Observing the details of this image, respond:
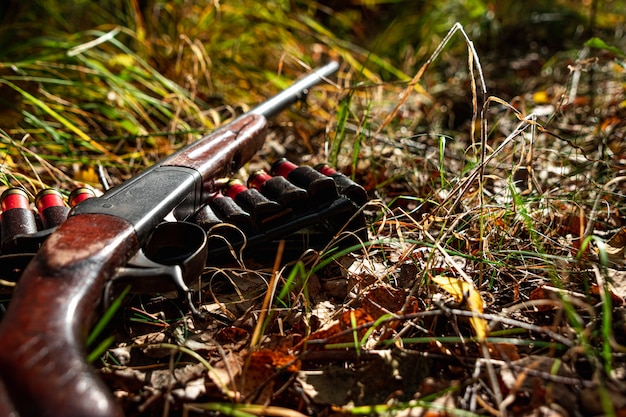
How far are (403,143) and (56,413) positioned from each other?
2.40 metres

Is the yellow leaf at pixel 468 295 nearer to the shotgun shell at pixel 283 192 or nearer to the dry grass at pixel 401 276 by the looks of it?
the dry grass at pixel 401 276

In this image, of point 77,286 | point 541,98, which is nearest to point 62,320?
point 77,286

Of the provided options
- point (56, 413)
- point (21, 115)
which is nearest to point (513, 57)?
point (21, 115)

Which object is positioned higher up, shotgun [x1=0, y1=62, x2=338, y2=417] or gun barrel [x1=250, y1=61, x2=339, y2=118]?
gun barrel [x1=250, y1=61, x2=339, y2=118]

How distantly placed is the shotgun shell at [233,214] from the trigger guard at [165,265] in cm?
25

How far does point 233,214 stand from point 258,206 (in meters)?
0.11

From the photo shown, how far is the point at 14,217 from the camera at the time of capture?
6.74 feet

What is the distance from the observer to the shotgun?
45.6 inches

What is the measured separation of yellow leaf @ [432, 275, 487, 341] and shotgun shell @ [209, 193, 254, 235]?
2.65 ft

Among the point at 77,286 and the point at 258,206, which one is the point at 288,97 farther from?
the point at 77,286

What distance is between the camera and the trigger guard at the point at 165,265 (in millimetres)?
1615

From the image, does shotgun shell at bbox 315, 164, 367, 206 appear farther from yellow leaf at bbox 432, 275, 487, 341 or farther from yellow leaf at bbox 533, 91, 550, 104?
yellow leaf at bbox 533, 91, 550, 104

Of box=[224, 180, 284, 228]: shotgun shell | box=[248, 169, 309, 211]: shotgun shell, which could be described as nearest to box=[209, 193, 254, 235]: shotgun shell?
box=[224, 180, 284, 228]: shotgun shell

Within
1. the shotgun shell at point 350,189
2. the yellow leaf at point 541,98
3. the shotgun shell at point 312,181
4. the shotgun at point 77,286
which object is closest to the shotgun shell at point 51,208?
the shotgun at point 77,286
